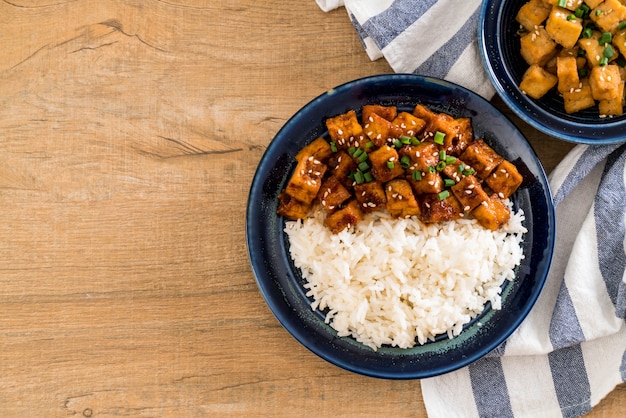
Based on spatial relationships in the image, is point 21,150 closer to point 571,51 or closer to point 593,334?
point 571,51

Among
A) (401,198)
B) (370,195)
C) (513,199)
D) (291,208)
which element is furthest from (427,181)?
(291,208)

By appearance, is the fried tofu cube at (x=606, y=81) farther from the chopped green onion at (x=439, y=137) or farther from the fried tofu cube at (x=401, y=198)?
the fried tofu cube at (x=401, y=198)

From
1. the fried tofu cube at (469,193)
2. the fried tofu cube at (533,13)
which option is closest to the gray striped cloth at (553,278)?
the fried tofu cube at (533,13)

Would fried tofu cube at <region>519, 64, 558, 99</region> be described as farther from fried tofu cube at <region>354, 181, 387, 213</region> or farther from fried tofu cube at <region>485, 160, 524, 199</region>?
fried tofu cube at <region>354, 181, 387, 213</region>

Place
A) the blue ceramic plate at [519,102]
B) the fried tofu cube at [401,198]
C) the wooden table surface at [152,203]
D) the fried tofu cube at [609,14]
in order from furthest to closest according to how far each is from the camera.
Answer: the wooden table surface at [152,203] < the blue ceramic plate at [519,102] < the fried tofu cube at [401,198] < the fried tofu cube at [609,14]

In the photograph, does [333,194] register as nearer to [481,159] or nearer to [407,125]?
[407,125]

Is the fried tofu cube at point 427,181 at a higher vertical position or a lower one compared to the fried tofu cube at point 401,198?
higher
